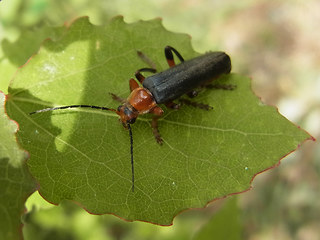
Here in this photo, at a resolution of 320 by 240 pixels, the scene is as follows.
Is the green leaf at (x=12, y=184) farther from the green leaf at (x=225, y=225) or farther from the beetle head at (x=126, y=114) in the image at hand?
the green leaf at (x=225, y=225)

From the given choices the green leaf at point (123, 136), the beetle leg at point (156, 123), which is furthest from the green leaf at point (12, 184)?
the beetle leg at point (156, 123)

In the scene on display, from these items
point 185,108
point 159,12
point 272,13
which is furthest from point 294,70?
point 185,108

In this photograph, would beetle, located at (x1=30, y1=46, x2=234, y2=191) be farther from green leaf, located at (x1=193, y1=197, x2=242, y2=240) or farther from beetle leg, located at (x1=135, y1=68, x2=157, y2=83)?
green leaf, located at (x1=193, y1=197, x2=242, y2=240)

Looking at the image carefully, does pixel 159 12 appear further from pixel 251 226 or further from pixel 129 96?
pixel 129 96

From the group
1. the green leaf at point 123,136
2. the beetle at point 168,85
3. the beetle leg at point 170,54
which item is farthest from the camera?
the beetle leg at point 170,54

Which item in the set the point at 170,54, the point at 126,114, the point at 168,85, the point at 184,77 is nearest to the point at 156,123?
the point at 126,114

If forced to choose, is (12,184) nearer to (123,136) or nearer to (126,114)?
(123,136)

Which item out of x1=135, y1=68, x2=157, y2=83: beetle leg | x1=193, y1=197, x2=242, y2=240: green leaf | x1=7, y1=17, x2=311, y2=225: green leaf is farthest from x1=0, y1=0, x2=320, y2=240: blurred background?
x1=135, y1=68, x2=157, y2=83: beetle leg

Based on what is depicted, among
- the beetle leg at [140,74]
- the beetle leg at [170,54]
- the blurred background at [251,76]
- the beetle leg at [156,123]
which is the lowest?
the blurred background at [251,76]
